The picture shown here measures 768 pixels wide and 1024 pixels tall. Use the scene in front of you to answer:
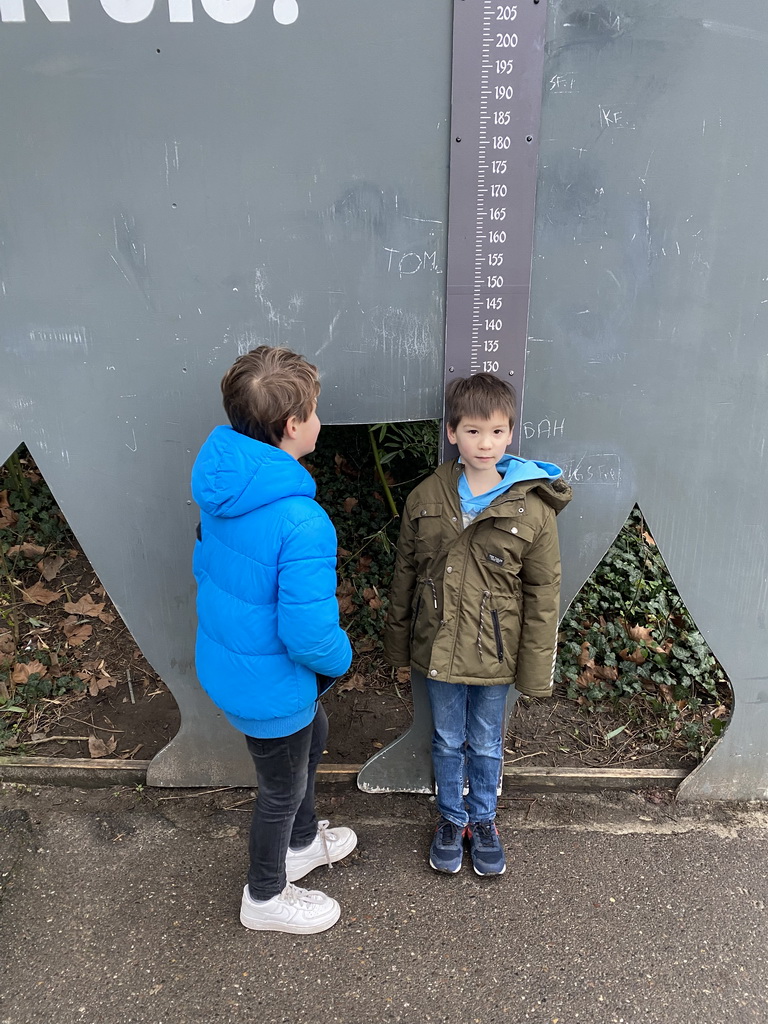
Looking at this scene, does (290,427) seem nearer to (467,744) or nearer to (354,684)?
(467,744)

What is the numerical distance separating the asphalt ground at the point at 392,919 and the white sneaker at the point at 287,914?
0.04 metres

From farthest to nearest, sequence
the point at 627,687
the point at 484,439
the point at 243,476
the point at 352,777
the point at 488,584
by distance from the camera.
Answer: the point at 627,687 < the point at 352,777 < the point at 488,584 < the point at 484,439 < the point at 243,476

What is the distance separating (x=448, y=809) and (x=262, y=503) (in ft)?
4.93

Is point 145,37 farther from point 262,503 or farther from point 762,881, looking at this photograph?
point 762,881

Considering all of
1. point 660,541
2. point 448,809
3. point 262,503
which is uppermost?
point 262,503

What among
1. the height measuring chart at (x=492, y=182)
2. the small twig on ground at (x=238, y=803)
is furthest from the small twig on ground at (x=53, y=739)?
the height measuring chart at (x=492, y=182)

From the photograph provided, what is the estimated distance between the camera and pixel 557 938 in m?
2.53

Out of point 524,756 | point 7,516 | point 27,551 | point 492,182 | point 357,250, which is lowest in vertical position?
point 524,756

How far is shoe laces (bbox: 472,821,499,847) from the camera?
2.82m

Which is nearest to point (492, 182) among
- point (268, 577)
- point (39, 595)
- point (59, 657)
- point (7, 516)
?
point (268, 577)

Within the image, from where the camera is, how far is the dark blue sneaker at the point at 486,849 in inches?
109

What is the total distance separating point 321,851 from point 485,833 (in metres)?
0.62

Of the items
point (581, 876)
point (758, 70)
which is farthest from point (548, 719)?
point (758, 70)

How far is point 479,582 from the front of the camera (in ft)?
8.37
